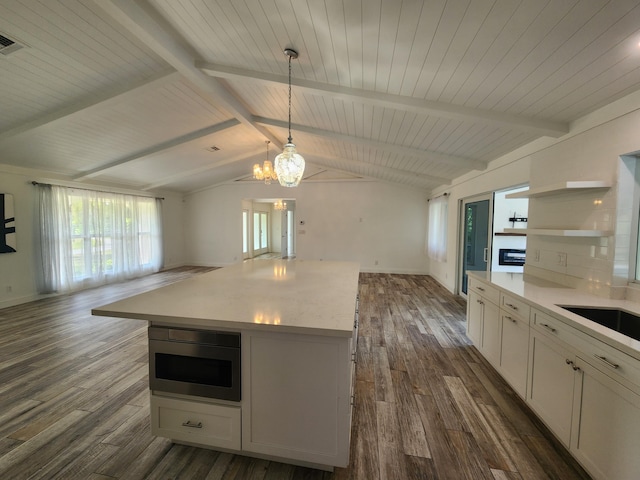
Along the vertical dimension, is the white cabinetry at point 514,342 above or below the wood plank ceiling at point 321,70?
below

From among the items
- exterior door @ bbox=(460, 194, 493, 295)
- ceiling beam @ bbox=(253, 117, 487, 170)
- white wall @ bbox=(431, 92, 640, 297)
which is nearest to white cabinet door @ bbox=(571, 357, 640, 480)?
white wall @ bbox=(431, 92, 640, 297)

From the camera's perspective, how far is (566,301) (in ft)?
6.12

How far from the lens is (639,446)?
1.15m

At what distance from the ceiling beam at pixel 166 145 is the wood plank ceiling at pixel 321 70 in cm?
11

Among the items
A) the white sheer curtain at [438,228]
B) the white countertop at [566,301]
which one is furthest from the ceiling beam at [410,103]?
the white sheer curtain at [438,228]

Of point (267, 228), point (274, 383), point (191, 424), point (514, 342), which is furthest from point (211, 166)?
point (514, 342)

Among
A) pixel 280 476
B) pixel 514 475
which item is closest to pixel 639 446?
pixel 514 475

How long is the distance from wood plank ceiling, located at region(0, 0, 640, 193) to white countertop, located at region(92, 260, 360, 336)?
1.72 m

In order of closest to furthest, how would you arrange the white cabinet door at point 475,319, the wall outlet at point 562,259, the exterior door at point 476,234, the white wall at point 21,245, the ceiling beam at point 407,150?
the wall outlet at point 562,259
the white cabinet door at point 475,319
the ceiling beam at point 407,150
the exterior door at point 476,234
the white wall at point 21,245

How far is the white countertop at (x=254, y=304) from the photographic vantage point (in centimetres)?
133

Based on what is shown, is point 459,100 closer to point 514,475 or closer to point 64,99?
point 514,475

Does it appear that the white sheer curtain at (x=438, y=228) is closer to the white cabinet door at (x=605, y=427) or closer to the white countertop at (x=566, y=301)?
the white countertop at (x=566, y=301)

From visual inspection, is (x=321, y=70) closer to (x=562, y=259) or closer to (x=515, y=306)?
(x=515, y=306)

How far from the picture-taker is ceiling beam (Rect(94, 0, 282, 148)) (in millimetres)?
1894
